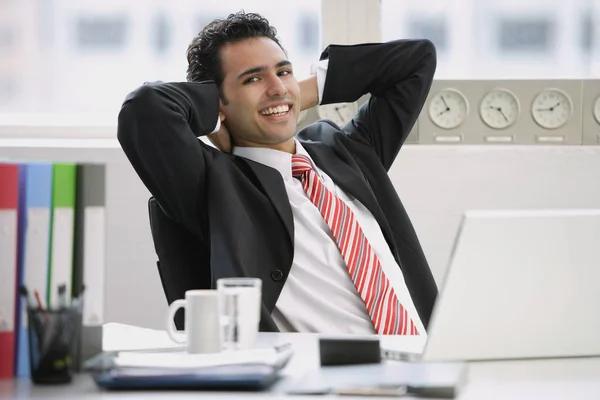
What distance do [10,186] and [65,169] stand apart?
0.08 meters

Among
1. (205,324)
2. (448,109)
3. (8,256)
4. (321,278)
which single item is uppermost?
(448,109)

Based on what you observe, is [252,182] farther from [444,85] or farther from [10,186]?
[444,85]

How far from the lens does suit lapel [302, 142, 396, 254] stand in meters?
2.37

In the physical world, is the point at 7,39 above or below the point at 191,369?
above

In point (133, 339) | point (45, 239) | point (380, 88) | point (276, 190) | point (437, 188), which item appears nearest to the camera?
point (45, 239)

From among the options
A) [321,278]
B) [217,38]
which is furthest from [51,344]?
[217,38]

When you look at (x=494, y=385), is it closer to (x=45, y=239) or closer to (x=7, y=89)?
(x=45, y=239)

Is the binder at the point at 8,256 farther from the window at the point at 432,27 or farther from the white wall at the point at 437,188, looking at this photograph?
the window at the point at 432,27

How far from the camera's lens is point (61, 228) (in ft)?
4.35

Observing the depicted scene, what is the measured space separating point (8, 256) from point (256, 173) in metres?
1.04

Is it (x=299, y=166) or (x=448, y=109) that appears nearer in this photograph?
(x=299, y=166)

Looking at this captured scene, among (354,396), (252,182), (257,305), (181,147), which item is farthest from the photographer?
(252,182)

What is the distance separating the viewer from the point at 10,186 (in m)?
1.32

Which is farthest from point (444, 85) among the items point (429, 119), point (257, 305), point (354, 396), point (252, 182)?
point (354, 396)
